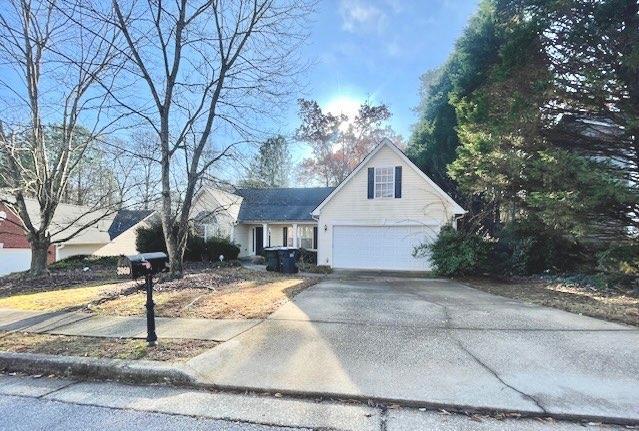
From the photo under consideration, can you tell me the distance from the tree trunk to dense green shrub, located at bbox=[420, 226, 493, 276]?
13830 mm

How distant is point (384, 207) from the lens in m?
16.5

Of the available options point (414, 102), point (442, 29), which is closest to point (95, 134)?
point (442, 29)

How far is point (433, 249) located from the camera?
1468 cm

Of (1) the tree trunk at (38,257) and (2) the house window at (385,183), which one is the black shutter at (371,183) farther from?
(1) the tree trunk at (38,257)

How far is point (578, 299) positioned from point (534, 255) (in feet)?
21.2

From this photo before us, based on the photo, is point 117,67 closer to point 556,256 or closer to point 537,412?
point 537,412

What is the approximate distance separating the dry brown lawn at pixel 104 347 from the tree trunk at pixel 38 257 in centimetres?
853

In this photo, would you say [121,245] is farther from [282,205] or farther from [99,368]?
[99,368]

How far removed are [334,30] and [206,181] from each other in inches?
247

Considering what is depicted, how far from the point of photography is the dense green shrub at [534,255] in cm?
1394

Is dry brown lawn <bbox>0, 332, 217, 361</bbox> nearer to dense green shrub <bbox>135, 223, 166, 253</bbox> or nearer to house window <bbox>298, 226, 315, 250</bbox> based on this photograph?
dense green shrub <bbox>135, 223, 166, 253</bbox>

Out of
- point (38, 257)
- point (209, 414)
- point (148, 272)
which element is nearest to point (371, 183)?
point (38, 257)

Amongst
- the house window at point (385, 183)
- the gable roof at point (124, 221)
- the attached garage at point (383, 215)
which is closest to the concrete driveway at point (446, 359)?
the attached garage at point (383, 215)

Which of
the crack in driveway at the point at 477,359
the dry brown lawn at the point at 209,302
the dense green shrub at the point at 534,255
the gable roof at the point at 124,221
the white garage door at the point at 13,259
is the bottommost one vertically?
the white garage door at the point at 13,259
